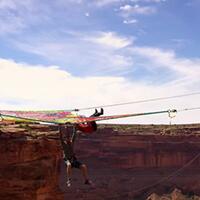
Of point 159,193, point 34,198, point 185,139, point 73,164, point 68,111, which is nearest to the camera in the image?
point 73,164

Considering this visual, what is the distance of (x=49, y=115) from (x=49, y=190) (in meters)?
4.76

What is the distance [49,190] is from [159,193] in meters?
34.3

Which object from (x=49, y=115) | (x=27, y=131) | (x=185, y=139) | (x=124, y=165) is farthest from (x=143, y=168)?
(x=49, y=115)

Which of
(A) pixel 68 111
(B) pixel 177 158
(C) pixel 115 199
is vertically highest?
(A) pixel 68 111

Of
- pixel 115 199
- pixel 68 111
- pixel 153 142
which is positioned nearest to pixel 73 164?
pixel 68 111

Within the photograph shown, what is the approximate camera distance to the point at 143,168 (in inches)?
2393

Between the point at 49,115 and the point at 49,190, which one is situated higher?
the point at 49,115

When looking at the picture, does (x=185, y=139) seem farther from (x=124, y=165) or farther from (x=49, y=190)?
(x=49, y=190)

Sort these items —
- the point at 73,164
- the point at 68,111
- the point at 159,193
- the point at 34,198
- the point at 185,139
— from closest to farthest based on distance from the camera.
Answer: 1. the point at 73,164
2. the point at 68,111
3. the point at 34,198
4. the point at 159,193
5. the point at 185,139

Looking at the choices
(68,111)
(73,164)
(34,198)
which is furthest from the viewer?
(34,198)

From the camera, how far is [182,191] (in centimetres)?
5519

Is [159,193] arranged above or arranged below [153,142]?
below

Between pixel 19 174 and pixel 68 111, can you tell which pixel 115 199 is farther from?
pixel 68 111

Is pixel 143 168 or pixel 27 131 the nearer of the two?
pixel 27 131
